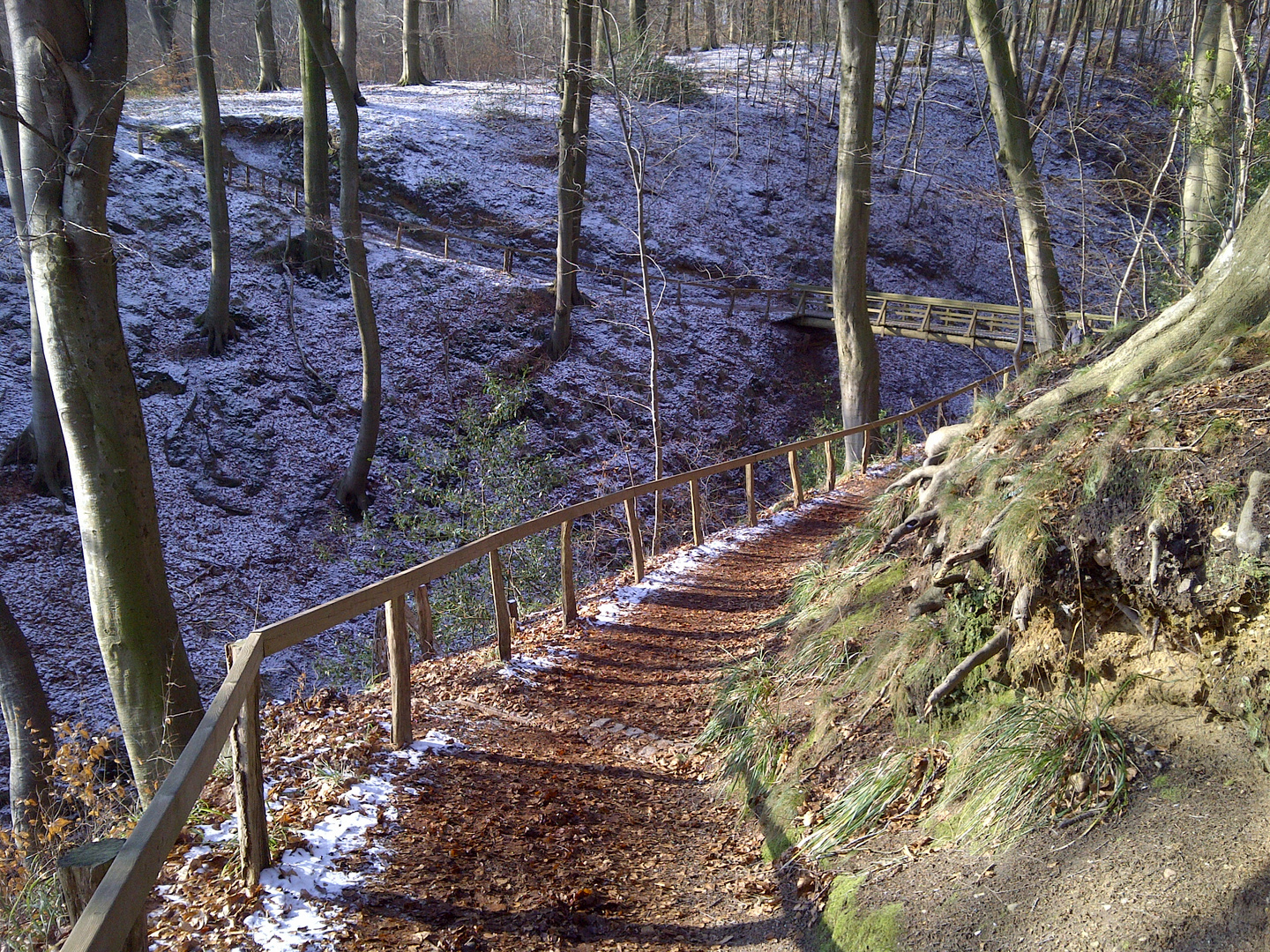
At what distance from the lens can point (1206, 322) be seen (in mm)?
5250

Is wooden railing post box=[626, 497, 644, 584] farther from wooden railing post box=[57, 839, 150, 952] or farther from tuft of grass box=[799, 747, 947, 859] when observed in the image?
wooden railing post box=[57, 839, 150, 952]

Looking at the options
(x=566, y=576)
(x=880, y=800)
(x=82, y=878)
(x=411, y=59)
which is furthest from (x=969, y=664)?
(x=411, y=59)

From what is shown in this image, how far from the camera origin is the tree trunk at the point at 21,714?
8.30 m

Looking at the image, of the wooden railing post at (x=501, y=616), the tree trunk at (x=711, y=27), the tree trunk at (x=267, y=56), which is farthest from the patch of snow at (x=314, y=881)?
the tree trunk at (x=711, y=27)

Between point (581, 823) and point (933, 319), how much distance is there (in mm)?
25901

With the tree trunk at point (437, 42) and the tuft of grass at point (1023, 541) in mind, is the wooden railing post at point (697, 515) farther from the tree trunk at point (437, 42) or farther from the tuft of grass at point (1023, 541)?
the tree trunk at point (437, 42)

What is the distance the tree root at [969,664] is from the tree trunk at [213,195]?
1872 cm

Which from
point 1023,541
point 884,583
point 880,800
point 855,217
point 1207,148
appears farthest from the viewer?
point 855,217

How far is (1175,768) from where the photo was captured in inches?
128

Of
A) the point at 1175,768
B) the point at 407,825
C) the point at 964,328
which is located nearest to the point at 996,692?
the point at 1175,768

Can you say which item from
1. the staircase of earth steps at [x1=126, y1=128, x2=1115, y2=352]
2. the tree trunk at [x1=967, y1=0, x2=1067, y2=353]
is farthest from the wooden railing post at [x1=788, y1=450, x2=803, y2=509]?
the staircase of earth steps at [x1=126, y1=128, x2=1115, y2=352]

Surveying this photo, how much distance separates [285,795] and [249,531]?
12.6m

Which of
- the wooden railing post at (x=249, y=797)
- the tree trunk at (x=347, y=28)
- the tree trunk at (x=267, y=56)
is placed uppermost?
the tree trunk at (x=267, y=56)

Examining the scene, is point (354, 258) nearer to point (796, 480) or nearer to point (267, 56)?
point (796, 480)
